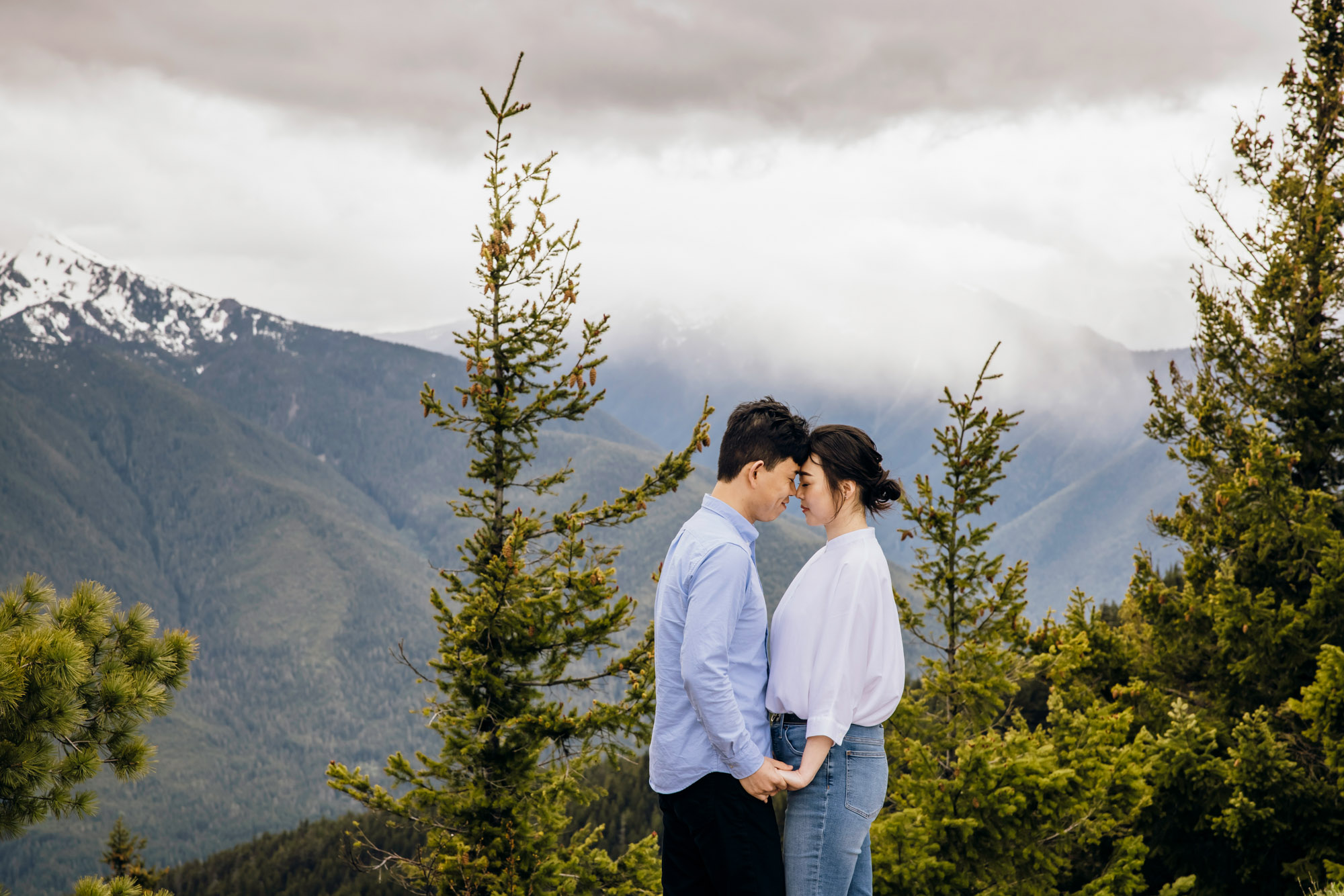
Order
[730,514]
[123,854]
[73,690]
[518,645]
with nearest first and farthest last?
[730,514] → [73,690] → [518,645] → [123,854]

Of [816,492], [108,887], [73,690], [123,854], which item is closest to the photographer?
[816,492]

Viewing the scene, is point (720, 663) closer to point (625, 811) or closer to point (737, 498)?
point (737, 498)

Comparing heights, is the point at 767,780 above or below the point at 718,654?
below

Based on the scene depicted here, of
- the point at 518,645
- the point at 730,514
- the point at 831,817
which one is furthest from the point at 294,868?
the point at 730,514

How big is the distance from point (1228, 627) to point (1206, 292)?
5757mm

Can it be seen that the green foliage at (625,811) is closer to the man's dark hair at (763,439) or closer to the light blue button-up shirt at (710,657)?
the light blue button-up shirt at (710,657)

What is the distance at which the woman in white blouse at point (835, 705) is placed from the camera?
3979 mm

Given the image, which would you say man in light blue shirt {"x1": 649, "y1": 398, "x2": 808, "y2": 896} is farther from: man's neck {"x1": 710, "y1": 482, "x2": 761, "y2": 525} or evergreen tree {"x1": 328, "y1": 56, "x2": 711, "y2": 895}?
evergreen tree {"x1": 328, "y1": 56, "x2": 711, "y2": 895}

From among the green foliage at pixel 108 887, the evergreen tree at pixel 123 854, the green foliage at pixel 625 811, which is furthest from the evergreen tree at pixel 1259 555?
the green foliage at pixel 625 811

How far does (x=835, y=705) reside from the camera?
3.94 m

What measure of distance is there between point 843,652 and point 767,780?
0.65m

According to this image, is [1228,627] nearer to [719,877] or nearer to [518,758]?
[518,758]

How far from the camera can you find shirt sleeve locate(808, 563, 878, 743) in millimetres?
3938

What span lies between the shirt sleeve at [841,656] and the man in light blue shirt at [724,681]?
0.87 ft
